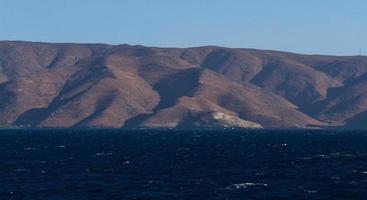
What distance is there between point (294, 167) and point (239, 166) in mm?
8152

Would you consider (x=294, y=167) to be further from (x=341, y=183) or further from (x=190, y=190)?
(x=190, y=190)

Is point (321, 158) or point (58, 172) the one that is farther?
point (321, 158)

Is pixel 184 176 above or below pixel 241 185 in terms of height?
below

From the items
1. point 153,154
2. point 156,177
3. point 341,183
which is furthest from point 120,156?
point 341,183

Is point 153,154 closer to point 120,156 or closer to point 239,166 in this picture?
point 120,156

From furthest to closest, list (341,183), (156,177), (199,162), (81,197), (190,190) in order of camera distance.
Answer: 1. (199,162)
2. (156,177)
3. (341,183)
4. (190,190)
5. (81,197)

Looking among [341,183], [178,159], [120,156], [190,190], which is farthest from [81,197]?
[120,156]

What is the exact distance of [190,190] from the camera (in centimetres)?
9256

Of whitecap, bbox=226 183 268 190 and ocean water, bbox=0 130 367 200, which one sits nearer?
ocean water, bbox=0 130 367 200

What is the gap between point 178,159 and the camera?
476 ft

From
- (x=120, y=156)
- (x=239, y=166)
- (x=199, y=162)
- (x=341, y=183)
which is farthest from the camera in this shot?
(x=120, y=156)

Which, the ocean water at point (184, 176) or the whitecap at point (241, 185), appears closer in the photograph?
the ocean water at point (184, 176)

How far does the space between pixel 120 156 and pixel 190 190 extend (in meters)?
65.3

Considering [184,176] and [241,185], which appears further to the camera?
[184,176]
